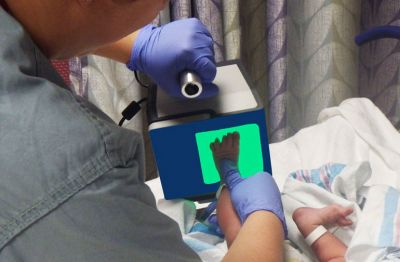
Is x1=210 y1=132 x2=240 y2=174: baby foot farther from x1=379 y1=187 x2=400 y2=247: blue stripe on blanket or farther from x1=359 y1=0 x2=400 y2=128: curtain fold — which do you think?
x1=359 y1=0 x2=400 y2=128: curtain fold

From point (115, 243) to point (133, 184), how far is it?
0.07 m

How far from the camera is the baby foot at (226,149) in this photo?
1061 millimetres

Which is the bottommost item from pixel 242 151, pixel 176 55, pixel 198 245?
pixel 198 245

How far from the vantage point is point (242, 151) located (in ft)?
3.60

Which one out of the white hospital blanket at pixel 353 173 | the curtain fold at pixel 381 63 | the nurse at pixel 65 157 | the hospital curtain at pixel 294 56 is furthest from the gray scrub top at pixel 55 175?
the curtain fold at pixel 381 63

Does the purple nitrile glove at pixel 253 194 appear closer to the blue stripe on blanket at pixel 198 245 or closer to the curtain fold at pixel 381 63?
the blue stripe on blanket at pixel 198 245

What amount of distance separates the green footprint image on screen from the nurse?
1.48ft

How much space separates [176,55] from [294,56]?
63 cm

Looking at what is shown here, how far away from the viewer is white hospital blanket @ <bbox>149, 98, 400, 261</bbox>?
917 mm

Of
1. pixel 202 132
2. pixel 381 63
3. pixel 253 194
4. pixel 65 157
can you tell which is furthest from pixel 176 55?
pixel 381 63

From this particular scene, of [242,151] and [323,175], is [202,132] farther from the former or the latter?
[323,175]

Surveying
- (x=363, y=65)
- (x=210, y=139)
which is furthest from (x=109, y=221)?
(x=363, y=65)

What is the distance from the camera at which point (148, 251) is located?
1.80 ft

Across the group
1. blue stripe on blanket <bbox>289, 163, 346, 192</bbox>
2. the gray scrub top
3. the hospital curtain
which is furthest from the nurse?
the hospital curtain
